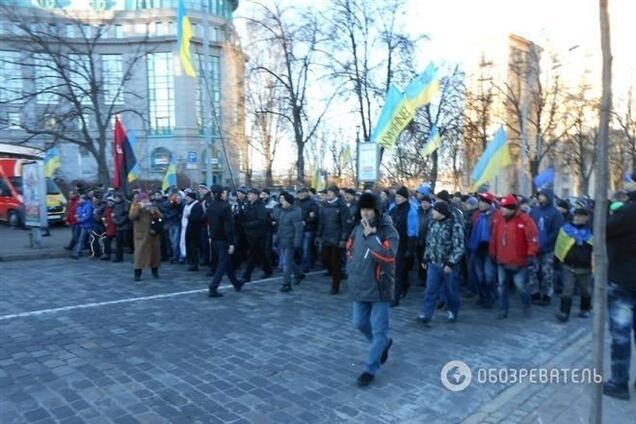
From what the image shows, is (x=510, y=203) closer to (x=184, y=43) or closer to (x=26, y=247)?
(x=184, y=43)

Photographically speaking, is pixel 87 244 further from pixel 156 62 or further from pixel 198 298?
pixel 156 62

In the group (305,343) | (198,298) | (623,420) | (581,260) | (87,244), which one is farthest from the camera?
(87,244)

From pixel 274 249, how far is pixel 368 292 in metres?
7.67

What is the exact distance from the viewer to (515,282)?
7949mm

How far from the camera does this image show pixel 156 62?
63.6 m

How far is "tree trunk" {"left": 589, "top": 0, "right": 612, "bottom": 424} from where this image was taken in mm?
3176

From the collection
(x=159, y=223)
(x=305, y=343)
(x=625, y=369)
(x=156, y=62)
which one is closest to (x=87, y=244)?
(x=159, y=223)

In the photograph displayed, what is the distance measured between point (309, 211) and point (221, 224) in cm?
286

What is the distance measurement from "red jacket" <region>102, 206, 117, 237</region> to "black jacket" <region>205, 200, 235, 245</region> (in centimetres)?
519

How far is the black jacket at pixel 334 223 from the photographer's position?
32.9 ft

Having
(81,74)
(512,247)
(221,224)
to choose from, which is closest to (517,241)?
(512,247)

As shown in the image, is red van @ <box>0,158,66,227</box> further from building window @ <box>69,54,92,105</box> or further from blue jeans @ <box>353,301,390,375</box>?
blue jeans @ <box>353,301,390,375</box>

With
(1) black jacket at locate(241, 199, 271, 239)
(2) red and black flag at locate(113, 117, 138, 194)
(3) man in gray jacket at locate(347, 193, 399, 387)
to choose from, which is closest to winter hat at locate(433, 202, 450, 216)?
(3) man in gray jacket at locate(347, 193, 399, 387)

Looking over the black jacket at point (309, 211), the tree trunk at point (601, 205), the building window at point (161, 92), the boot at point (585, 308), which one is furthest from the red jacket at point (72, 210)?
the building window at point (161, 92)
